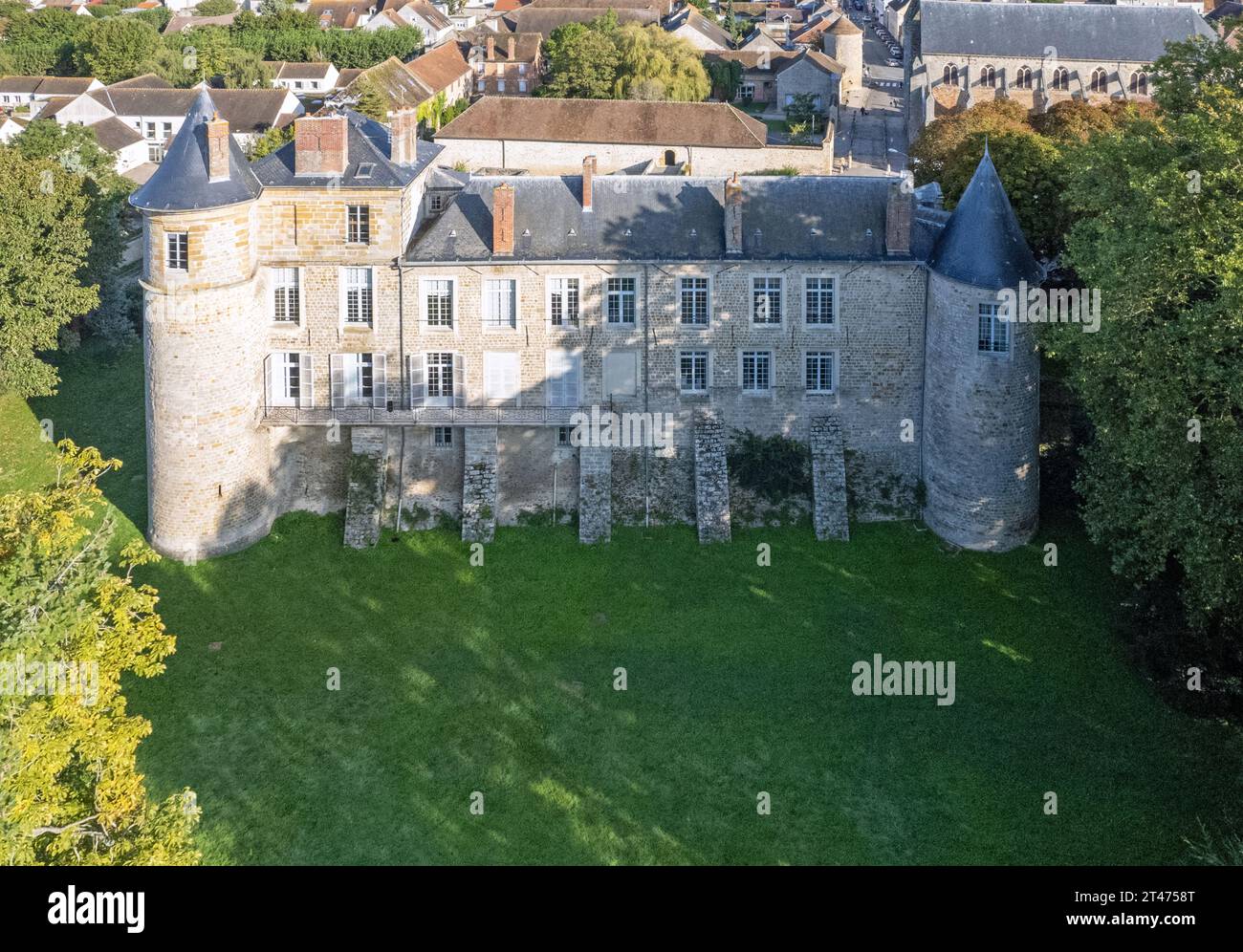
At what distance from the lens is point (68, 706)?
64.7 feet

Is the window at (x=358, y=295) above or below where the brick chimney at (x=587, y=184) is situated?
below

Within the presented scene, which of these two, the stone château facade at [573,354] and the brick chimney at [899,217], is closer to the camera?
the stone château facade at [573,354]

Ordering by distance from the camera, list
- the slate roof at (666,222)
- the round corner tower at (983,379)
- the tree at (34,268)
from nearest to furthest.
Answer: the round corner tower at (983,379) < the slate roof at (666,222) < the tree at (34,268)

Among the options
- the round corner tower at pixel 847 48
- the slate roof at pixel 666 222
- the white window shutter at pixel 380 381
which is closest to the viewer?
the slate roof at pixel 666 222

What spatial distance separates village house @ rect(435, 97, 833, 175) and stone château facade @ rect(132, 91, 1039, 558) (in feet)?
102

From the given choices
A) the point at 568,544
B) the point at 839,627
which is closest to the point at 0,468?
the point at 568,544

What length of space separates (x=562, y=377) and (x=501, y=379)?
67.7 inches

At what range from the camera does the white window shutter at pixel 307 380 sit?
34.5 m

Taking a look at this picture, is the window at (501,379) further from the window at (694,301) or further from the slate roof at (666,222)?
the window at (694,301)

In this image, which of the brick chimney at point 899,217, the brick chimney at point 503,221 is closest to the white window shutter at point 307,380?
→ the brick chimney at point 503,221

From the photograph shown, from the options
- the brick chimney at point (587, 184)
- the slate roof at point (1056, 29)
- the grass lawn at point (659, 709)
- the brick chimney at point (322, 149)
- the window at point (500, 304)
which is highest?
the slate roof at point (1056, 29)

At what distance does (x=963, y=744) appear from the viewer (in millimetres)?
26656

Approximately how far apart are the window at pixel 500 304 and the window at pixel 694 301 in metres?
4.69

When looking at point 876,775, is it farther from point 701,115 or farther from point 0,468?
point 701,115
